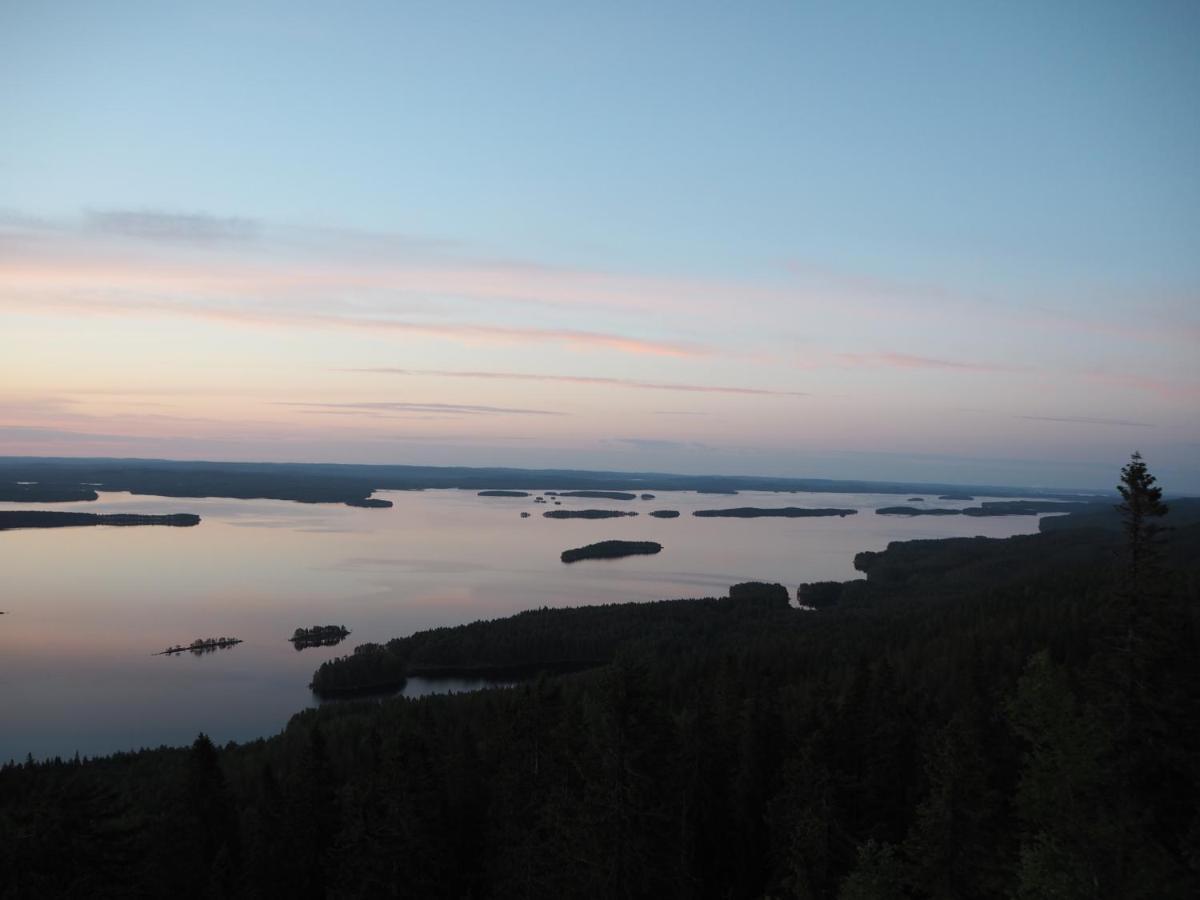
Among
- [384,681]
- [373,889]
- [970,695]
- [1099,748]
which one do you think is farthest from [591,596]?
[1099,748]

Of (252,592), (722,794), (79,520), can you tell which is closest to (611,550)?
(252,592)

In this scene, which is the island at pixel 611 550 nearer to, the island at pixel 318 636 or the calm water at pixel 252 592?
the calm water at pixel 252 592

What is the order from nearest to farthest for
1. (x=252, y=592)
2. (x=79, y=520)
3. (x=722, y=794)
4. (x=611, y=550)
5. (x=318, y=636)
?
(x=722, y=794)
(x=318, y=636)
(x=252, y=592)
(x=611, y=550)
(x=79, y=520)

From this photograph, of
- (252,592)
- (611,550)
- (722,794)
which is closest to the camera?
(722,794)

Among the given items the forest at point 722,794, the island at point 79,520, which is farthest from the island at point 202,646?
the island at point 79,520

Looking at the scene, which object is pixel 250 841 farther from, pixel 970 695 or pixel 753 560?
pixel 753 560

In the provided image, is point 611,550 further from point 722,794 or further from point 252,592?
point 722,794

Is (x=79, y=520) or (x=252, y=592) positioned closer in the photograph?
(x=252, y=592)
